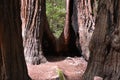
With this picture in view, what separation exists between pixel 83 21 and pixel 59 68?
3.89 ft

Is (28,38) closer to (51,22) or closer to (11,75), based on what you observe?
(11,75)

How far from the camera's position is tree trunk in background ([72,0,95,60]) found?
20.6 feet

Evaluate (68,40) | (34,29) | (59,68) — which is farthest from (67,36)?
(59,68)

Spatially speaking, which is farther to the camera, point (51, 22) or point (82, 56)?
point (51, 22)

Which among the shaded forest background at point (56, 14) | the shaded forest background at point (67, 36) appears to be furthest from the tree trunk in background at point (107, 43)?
the shaded forest background at point (56, 14)

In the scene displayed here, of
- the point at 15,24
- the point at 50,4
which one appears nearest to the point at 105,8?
the point at 15,24

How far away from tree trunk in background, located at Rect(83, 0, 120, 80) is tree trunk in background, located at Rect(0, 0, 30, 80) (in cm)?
103

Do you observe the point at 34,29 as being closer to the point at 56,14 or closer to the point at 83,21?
the point at 83,21

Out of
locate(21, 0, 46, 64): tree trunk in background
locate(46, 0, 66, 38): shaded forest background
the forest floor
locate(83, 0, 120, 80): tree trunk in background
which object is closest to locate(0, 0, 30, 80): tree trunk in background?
the forest floor

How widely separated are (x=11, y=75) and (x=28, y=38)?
1.76 m

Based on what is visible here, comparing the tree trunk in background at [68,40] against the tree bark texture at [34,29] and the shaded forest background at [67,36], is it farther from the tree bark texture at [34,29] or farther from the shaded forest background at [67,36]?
the tree bark texture at [34,29]

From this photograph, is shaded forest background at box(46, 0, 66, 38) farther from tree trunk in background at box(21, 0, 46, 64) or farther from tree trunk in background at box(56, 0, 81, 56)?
tree trunk in background at box(21, 0, 46, 64)

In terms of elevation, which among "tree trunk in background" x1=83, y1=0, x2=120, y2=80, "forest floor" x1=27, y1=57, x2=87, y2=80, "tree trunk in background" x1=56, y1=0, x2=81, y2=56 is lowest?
"forest floor" x1=27, y1=57, x2=87, y2=80

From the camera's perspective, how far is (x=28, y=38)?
5.99m
